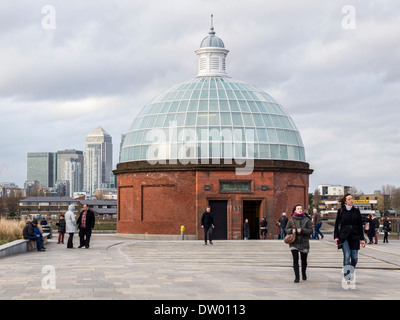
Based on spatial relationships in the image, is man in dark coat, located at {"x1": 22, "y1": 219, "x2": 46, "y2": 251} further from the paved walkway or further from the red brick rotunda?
the red brick rotunda

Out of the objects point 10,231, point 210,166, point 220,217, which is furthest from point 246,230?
point 10,231

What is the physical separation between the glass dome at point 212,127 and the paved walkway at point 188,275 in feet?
52.1

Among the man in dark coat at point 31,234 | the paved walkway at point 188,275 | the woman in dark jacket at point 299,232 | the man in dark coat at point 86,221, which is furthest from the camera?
the man in dark coat at point 86,221

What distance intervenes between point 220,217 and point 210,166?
133 inches

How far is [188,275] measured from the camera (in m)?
16.2

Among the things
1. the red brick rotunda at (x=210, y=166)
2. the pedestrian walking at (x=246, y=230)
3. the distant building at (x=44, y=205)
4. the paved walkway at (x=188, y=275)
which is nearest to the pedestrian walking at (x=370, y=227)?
the paved walkway at (x=188, y=275)


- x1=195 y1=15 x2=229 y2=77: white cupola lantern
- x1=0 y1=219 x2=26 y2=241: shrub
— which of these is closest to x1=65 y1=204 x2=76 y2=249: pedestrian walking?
x1=0 y1=219 x2=26 y2=241: shrub

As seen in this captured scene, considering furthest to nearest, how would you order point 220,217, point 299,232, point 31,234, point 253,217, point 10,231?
point 253,217 < point 220,217 < point 10,231 < point 31,234 < point 299,232

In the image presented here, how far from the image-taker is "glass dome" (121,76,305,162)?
4134 cm

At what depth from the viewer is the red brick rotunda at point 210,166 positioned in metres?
40.6

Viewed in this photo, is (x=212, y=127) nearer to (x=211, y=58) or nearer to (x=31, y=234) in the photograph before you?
(x=211, y=58)

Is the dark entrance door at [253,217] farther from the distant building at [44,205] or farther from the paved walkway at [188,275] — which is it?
the distant building at [44,205]
